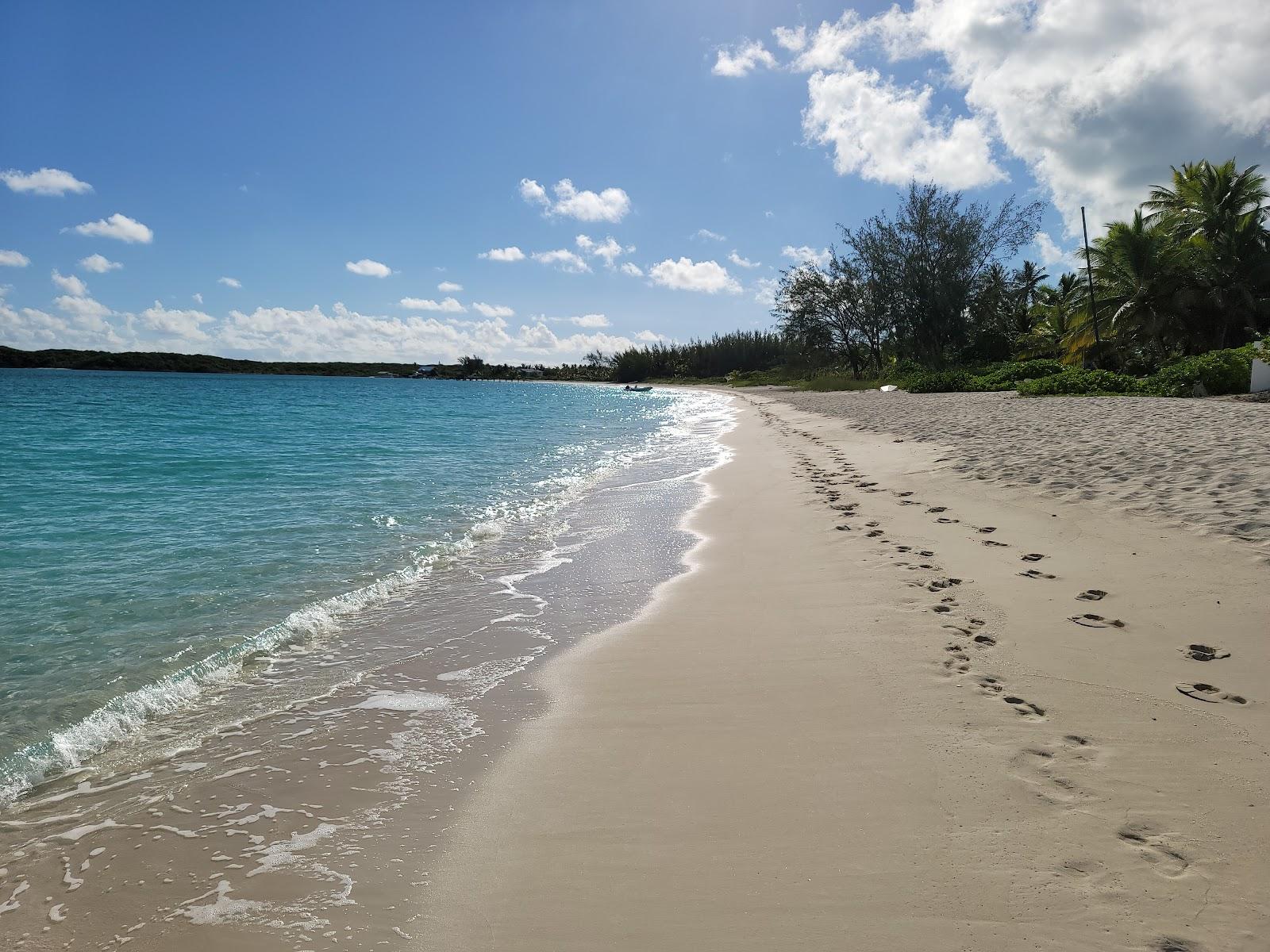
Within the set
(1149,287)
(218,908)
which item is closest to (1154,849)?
(218,908)

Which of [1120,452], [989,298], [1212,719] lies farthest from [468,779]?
[989,298]

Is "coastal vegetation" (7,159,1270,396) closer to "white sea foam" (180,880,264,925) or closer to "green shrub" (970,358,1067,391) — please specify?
"green shrub" (970,358,1067,391)

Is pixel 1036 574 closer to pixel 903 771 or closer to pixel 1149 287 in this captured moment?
pixel 903 771

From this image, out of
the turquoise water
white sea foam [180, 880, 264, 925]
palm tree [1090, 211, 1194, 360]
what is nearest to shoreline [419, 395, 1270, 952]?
white sea foam [180, 880, 264, 925]

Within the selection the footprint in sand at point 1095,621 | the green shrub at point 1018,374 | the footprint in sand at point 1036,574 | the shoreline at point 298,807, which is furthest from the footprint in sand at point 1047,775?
the green shrub at point 1018,374

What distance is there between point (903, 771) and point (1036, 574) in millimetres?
2911

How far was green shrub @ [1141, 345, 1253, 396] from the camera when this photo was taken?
17.9 m

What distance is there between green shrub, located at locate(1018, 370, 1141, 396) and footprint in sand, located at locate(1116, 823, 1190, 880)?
21.4 meters

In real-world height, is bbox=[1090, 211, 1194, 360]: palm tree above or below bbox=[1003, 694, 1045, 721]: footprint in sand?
above

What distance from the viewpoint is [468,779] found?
3082 mm

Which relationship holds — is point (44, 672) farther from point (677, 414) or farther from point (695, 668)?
point (677, 414)

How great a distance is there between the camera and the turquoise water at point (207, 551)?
13.7 feet

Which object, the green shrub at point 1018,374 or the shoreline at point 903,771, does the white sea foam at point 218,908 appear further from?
the green shrub at point 1018,374

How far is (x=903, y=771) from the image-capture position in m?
2.87
